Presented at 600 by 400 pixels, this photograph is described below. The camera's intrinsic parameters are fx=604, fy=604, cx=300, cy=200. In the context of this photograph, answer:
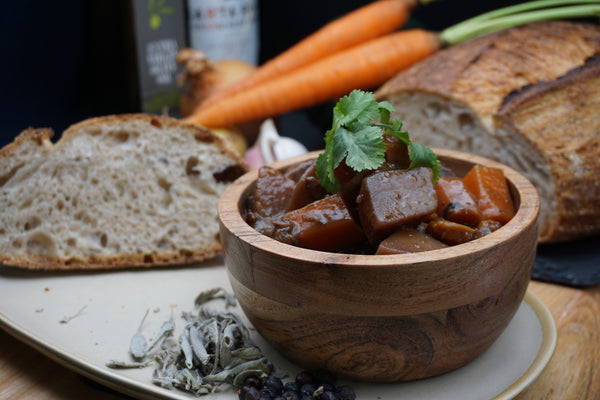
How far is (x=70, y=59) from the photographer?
3.09 metres

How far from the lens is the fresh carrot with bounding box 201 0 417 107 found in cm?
304

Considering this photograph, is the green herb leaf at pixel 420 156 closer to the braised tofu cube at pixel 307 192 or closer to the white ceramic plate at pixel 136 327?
the braised tofu cube at pixel 307 192

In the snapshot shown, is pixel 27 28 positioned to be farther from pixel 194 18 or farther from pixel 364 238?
pixel 364 238

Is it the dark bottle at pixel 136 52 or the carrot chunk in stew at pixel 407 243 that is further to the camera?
the dark bottle at pixel 136 52

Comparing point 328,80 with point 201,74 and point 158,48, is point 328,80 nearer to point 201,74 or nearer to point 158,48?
point 201,74

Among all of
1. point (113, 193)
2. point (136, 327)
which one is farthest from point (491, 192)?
point (113, 193)

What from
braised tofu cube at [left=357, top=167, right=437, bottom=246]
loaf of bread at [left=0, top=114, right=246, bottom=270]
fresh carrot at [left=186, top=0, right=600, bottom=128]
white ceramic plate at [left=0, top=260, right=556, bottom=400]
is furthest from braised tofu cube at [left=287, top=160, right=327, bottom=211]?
fresh carrot at [left=186, top=0, right=600, bottom=128]

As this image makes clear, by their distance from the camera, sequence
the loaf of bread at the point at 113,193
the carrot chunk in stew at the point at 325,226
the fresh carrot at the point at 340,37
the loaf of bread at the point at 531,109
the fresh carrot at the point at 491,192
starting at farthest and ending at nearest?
Answer: 1. the fresh carrot at the point at 340,37
2. the loaf of bread at the point at 531,109
3. the loaf of bread at the point at 113,193
4. the fresh carrot at the point at 491,192
5. the carrot chunk in stew at the point at 325,226

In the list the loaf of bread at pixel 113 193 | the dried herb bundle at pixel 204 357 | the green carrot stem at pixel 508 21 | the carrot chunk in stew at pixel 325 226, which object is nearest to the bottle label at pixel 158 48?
the loaf of bread at pixel 113 193

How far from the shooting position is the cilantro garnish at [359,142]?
1.32m

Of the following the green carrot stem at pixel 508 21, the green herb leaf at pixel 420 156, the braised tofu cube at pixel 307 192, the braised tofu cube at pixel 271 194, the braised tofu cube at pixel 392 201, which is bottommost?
the braised tofu cube at pixel 271 194

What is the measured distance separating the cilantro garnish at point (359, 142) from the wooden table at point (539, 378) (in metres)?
0.58

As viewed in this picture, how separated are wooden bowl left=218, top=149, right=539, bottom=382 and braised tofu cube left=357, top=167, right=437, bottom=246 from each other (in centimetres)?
10

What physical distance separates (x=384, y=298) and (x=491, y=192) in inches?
17.3
